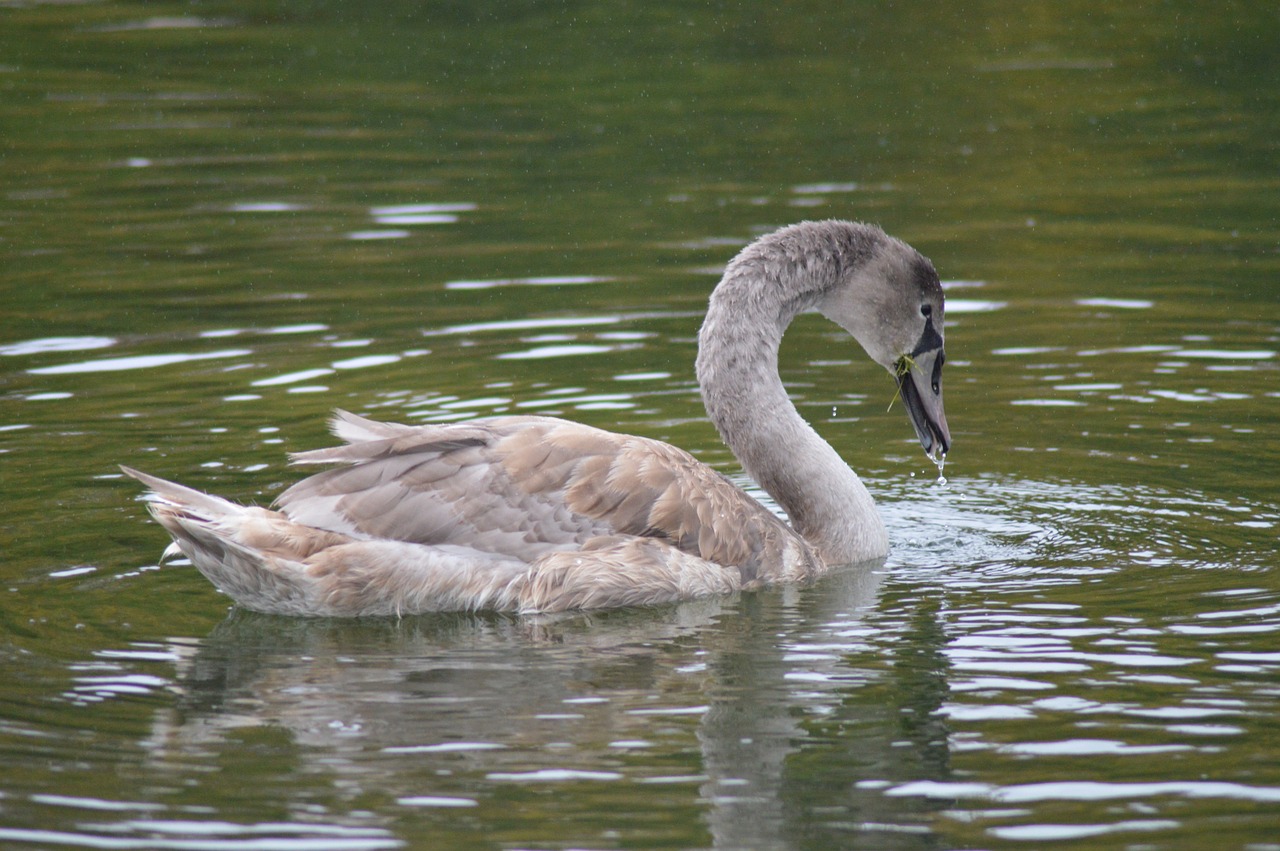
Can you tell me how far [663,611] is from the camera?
9031mm

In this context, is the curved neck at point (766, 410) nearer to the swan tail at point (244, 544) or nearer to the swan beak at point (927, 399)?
the swan beak at point (927, 399)

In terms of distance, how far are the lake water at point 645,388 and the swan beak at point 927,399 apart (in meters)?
0.44

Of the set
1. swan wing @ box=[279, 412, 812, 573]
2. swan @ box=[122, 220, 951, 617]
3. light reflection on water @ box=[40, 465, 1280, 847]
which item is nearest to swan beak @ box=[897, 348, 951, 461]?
swan @ box=[122, 220, 951, 617]

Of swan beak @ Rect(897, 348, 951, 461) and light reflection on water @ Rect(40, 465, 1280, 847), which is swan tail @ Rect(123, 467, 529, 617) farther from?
swan beak @ Rect(897, 348, 951, 461)

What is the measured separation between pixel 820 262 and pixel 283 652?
361 cm

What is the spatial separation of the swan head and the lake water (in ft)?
2.05

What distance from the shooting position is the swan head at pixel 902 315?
10.1 m

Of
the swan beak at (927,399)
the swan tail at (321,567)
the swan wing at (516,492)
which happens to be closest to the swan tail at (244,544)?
the swan tail at (321,567)

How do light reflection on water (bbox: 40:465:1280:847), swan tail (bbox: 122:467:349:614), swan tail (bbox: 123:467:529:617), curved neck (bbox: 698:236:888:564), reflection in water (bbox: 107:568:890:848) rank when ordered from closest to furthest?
light reflection on water (bbox: 40:465:1280:847) < reflection in water (bbox: 107:568:890:848) < swan tail (bbox: 122:467:349:614) < swan tail (bbox: 123:467:529:617) < curved neck (bbox: 698:236:888:564)

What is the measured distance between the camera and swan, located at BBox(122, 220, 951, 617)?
8695mm

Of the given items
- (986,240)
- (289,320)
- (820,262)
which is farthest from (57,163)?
(820,262)

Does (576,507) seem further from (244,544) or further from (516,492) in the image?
(244,544)

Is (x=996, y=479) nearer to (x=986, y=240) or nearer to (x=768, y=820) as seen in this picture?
(x=768, y=820)

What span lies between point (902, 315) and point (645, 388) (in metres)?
3.02
